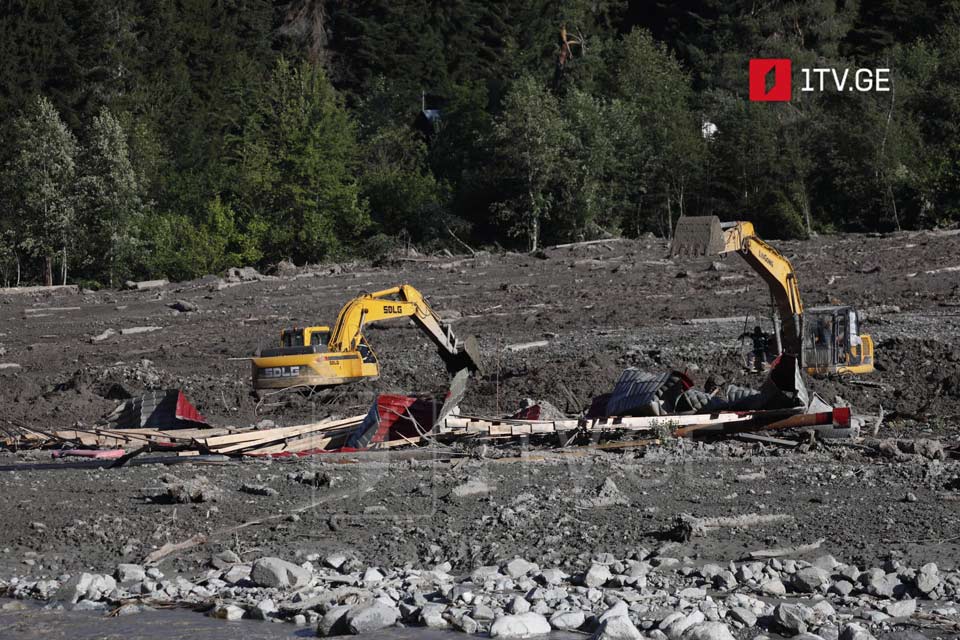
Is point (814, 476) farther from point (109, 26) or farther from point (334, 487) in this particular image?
point (109, 26)

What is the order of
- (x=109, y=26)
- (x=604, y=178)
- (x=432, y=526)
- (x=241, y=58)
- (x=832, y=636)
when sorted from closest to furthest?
1. (x=832, y=636)
2. (x=432, y=526)
3. (x=604, y=178)
4. (x=109, y=26)
5. (x=241, y=58)

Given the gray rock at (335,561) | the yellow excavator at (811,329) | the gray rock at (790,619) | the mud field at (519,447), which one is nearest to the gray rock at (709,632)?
the mud field at (519,447)

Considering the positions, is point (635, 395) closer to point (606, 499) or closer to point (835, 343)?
point (606, 499)

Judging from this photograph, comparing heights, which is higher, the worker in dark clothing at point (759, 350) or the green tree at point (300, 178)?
the green tree at point (300, 178)

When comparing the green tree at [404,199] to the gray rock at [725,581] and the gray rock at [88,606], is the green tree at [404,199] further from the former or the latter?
the gray rock at [725,581]

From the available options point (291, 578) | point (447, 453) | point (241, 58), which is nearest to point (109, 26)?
point (241, 58)

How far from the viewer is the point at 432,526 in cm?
1027

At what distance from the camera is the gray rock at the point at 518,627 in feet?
25.3

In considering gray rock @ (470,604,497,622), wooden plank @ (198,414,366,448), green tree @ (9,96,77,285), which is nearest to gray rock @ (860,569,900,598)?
gray rock @ (470,604,497,622)

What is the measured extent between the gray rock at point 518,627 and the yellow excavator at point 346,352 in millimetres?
9436

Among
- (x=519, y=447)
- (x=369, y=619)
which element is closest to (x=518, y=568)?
(x=369, y=619)

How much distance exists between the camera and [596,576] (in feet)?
28.3

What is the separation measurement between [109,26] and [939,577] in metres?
55.5

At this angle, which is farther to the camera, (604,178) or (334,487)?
(604,178)
